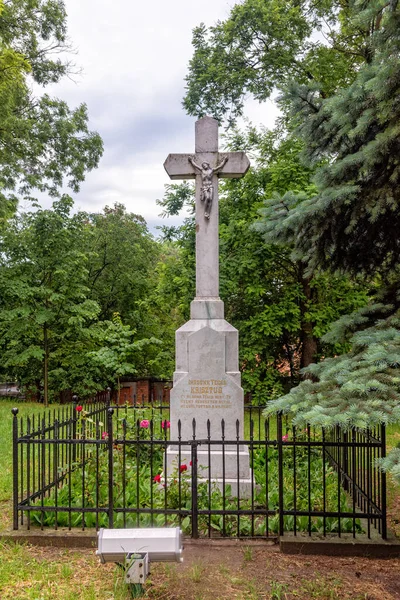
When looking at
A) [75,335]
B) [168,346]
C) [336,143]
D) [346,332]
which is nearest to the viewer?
[346,332]

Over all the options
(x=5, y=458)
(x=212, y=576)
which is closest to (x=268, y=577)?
(x=212, y=576)

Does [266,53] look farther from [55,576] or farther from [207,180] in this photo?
[55,576]

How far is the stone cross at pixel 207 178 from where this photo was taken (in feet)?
21.4

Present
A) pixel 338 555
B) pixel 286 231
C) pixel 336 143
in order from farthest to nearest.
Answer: pixel 286 231 < pixel 336 143 < pixel 338 555

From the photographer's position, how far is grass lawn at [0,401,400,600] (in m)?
3.65

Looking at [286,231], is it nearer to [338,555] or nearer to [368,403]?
[368,403]

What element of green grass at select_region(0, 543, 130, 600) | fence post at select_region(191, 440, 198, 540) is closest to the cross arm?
fence post at select_region(191, 440, 198, 540)

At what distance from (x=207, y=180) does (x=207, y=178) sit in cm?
3

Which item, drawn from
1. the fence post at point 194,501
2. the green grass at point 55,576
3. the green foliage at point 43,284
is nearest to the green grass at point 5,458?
the green grass at point 55,576

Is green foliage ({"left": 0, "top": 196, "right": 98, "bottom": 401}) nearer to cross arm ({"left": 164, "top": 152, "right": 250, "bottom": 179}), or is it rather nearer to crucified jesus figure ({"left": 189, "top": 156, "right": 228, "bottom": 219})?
cross arm ({"left": 164, "top": 152, "right": 250, "bottom": 179})

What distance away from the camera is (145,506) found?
17.2 ft

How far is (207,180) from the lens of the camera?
21.7 feet

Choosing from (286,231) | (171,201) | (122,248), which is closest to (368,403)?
(286,231)

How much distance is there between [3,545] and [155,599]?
1795 mm
